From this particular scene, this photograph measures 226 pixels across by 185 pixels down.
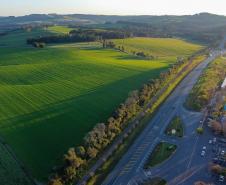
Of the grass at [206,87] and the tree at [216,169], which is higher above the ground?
the grass at [206,87]

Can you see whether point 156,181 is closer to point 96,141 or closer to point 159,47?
point 96,141

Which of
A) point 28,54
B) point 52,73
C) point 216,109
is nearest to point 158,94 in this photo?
point 216,109

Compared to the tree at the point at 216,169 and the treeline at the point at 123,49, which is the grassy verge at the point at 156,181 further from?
the treeline at the point at 123,49

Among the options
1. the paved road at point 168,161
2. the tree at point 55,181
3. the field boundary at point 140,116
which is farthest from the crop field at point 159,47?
the tree at point 55,181

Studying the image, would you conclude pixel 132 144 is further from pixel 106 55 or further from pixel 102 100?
pixel 106 55

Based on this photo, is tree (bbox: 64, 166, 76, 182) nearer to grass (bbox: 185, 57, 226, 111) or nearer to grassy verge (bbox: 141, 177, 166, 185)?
grassy verge (bbox: 141, 177, 166, 185)
